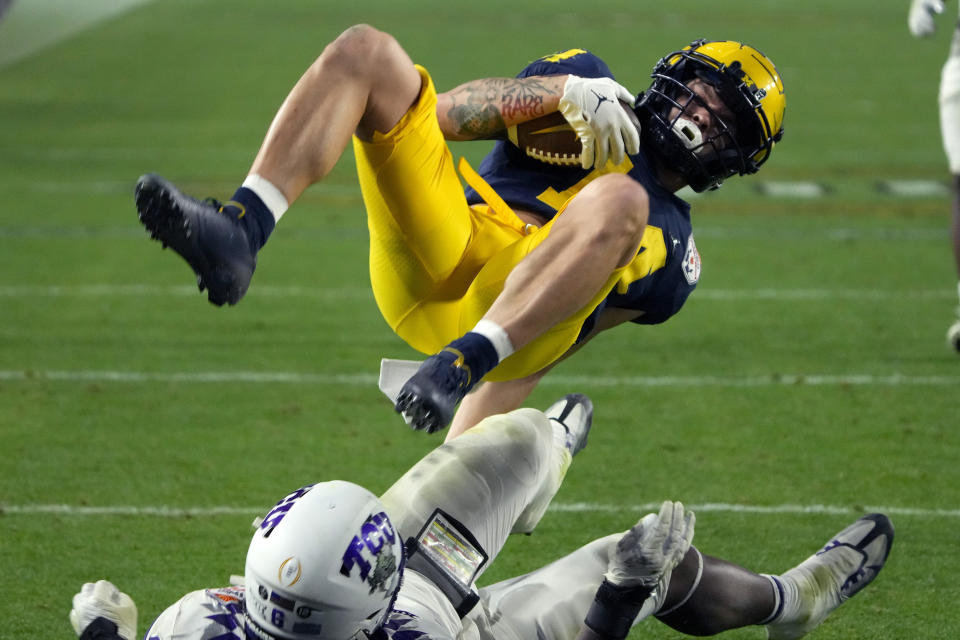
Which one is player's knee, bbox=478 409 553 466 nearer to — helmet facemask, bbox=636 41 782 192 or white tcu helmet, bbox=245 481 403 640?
white tcu helmet, bbox=245 481 403 640

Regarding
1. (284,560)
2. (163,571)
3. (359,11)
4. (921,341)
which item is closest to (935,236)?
(921,341)

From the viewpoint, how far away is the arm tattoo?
326 cm

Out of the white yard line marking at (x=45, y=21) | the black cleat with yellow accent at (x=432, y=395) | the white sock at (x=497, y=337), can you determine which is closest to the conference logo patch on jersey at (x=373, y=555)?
the black cleat with yellow accent at (x=432, y=395)

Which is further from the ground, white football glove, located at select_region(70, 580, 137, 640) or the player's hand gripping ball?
the player's hand gripping ball

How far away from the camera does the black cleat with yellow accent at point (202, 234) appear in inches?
101

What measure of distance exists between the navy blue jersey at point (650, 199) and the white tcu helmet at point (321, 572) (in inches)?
43.6

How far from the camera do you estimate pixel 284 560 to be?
2.34m

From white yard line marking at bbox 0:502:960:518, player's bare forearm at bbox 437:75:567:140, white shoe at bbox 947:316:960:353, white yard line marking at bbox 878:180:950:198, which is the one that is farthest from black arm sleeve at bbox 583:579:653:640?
white yard line marking at bbox 878:180:950:198

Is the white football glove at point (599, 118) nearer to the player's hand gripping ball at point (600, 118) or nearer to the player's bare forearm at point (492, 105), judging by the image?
the player's hand gripping ball at point (600, 118)

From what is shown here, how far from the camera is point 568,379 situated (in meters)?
5.73

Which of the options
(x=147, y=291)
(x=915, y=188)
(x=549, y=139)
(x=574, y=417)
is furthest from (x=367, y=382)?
(x=915, y=188)

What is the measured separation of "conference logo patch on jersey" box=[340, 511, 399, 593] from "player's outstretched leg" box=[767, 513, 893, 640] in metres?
1.31

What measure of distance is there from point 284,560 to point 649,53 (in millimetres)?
13566

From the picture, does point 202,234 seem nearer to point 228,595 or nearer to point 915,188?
point 228,595
